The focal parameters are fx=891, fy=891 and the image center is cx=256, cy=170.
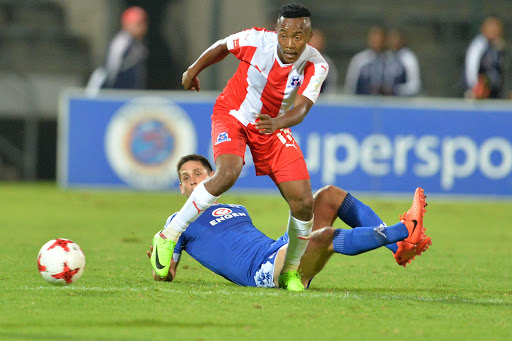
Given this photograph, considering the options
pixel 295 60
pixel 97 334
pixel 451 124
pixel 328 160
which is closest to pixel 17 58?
pixel 328 160

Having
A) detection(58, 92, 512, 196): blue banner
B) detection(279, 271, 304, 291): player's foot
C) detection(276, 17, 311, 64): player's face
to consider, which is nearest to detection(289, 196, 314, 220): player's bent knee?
detection(279, 271, 304, 291): player's foot

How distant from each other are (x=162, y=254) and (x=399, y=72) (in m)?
9.98

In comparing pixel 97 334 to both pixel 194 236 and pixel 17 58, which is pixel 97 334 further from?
pixel 17 58

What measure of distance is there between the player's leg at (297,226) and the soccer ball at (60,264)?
127 centimetres

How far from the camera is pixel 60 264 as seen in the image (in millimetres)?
5363

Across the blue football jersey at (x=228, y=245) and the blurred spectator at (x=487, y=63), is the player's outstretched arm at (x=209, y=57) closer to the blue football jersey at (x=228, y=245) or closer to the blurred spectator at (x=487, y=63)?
the blue football jersey at (x=228, y=245)

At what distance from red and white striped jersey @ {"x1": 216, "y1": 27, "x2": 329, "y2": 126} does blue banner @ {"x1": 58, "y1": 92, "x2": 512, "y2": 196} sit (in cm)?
714

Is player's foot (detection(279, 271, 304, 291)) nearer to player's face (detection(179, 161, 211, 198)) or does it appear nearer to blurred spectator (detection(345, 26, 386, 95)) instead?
player's face (detection(179, 161, 211, 198))

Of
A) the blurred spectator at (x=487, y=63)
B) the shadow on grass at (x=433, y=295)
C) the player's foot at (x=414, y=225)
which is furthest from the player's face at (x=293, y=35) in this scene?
the blurred spectator at (x=487, y=63)

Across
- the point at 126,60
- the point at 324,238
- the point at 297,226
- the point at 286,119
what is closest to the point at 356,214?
the point at 324,238

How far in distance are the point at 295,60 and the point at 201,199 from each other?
114 cm

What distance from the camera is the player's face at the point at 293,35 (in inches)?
227

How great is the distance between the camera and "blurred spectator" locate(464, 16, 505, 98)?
14.4 metres

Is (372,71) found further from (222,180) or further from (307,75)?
(222,180)
